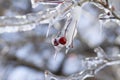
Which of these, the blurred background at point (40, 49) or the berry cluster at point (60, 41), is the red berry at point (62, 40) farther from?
the blurred background at point (40, 49)

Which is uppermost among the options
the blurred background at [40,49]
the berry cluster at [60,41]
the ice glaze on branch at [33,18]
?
the ice glaze on branch at [33,18]

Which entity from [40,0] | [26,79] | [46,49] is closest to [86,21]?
[46,49]

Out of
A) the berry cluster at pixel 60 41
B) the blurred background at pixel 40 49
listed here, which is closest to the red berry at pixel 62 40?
the berry cluster at pixel 60 41

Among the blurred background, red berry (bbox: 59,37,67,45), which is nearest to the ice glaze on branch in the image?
red berry (bbox: 59,37,67,45)

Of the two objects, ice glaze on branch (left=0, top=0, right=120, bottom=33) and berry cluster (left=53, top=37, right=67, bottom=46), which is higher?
ice glaze on branch (left=0, top=0, right=120, bottom=33)

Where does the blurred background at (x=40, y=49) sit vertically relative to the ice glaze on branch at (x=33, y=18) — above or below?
below

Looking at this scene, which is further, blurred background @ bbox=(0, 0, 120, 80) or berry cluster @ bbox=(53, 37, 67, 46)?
blurred background @ bbox=(0, 0, 120, 80)

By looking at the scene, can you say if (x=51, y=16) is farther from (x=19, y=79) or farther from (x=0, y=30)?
(x=19, y=79)

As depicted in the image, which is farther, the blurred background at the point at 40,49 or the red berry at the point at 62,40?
the blurred background at the point at 40,49

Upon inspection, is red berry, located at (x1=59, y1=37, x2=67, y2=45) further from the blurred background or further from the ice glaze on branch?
the blurred background
